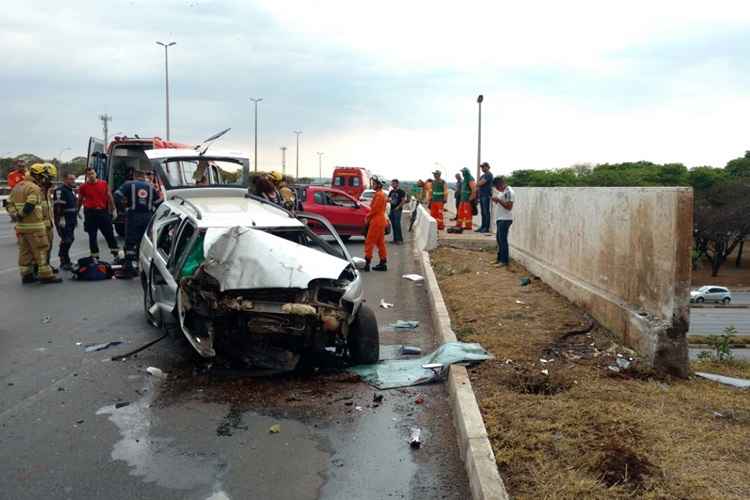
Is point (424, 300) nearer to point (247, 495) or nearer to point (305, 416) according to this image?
point (305, 416)

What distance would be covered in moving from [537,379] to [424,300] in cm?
508

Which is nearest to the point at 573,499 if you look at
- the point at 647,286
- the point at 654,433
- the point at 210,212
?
the point at 654,433

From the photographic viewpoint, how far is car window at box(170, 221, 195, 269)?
708cm

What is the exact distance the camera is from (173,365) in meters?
A: 6.82

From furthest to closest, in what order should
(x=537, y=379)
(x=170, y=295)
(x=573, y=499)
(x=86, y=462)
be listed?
1. (x=170, y=295)
2. (x=537, y=379)
3. (x=86, y=462)
4. (x=573, y=499)

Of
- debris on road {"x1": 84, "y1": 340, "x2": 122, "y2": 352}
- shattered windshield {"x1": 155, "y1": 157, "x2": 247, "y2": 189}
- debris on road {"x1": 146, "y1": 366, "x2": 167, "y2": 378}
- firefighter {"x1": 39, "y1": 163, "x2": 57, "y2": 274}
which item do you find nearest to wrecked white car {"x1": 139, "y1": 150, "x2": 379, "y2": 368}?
debris on road {"x1": 146, "y1": 366, "x2": 167, "y2": 378}

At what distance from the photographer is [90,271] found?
12.1 meters

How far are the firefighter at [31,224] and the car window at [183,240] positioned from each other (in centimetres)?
Answer: 520

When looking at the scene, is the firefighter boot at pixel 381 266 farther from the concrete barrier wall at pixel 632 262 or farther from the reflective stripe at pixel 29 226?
the reflective stripe at pixel 29 226

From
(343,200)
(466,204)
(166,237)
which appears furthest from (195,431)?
(466,204)

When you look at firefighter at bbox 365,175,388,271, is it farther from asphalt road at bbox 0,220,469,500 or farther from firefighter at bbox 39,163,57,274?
asphalt road at bbox 0,220,469,500

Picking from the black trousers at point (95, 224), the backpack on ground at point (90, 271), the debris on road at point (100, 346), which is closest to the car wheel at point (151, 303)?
the debris on road at point (100, 346)

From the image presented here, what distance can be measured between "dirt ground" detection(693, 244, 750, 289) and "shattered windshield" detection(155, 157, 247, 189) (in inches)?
1923

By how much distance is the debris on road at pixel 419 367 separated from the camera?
6461 mm
